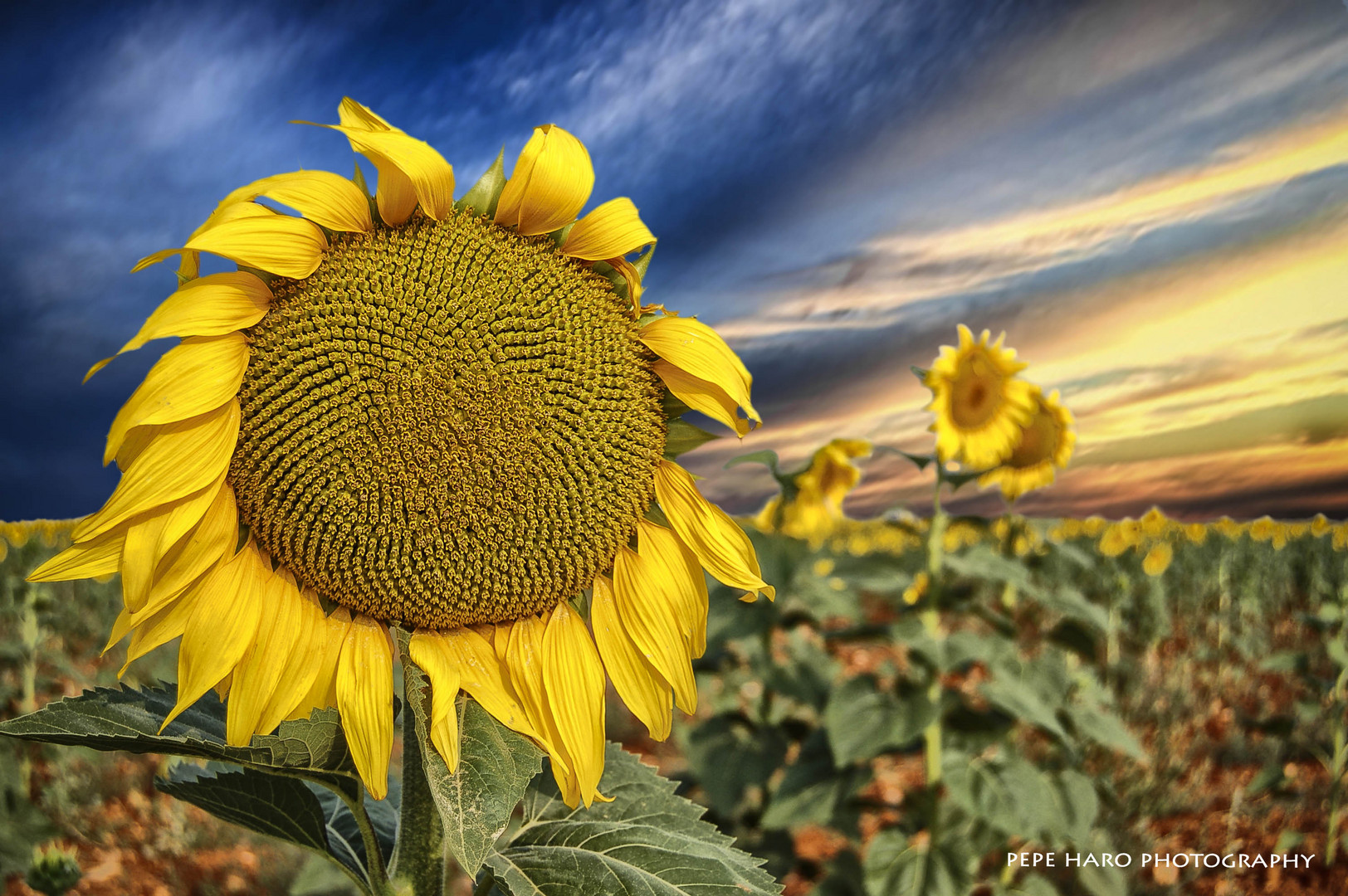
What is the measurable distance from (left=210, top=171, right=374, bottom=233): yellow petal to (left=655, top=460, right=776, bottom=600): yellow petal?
0.40 m

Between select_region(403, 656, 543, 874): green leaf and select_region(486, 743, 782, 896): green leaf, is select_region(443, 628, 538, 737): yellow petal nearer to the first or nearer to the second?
select_region(403, 656, 543, 874): green leaf

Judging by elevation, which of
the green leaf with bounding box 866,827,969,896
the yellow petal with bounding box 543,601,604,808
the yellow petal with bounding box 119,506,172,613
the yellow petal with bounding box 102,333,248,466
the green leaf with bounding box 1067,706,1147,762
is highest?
the yellow petal with bounding box 102,333,248,466

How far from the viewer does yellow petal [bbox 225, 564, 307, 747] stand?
2.71 feet

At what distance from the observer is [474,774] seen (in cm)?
82

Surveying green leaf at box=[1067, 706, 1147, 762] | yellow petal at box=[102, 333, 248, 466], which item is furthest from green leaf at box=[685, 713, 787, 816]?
yellow petal at box=[102, 333, 248, 466]

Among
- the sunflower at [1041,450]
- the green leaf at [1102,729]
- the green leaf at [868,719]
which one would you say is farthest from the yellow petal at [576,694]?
the sunflower at [1041,450]

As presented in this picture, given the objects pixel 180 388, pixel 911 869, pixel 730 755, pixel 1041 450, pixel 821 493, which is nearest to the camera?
pixel 180 388

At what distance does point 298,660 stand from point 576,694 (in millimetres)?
281

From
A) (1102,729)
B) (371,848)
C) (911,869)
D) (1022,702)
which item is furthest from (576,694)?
(1102,729)

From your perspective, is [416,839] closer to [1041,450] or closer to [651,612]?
[651,612]

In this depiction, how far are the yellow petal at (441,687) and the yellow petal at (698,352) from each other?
0.37m

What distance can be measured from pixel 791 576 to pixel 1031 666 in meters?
0.78

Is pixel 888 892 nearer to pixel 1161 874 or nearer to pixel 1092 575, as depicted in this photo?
pixel 1161 874

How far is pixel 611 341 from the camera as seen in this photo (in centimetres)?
91
